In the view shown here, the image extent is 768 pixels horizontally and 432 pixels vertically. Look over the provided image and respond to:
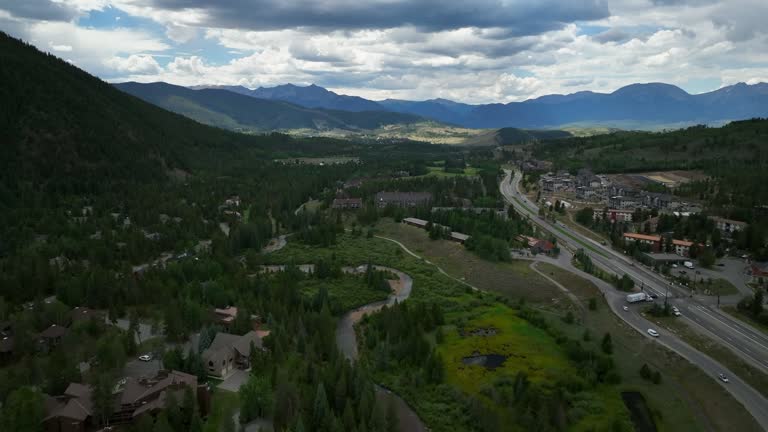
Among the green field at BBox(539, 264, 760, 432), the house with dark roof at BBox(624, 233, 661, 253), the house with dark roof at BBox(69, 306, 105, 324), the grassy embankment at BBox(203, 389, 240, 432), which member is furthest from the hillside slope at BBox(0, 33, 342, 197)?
the house with dark roof at BBox(624, 233, 661, 253)

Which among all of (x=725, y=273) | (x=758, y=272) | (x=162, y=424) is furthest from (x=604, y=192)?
(x=162, y=424)

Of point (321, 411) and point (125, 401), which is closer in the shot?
point (321, 411)

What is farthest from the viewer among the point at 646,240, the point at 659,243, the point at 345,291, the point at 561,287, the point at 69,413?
the point at 646,240

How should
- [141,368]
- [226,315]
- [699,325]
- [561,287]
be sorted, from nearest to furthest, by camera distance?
[141,368]
[226,315]
[699,325]
[561,287]

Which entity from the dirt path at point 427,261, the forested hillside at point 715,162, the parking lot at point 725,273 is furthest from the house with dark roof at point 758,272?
the dirt path at point 427,261

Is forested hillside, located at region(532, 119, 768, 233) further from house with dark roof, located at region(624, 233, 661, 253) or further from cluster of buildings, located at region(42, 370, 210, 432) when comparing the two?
A: cluster of buildings, located at region(42, 370, 210, 432)

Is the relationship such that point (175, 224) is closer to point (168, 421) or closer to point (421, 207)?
point (421, 207)

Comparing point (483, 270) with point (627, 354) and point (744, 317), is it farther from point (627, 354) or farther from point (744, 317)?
point (744, 317)
